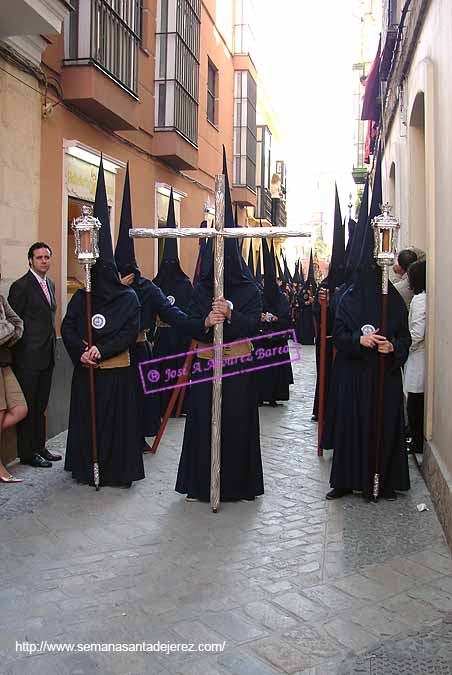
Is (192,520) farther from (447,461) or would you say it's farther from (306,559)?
(447,461)

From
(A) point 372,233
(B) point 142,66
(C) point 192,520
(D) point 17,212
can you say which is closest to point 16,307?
(D) point 17,212

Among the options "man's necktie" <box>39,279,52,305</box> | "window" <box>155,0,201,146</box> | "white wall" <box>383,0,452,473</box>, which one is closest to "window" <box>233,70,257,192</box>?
"window" <box>155,0,201,146</box>

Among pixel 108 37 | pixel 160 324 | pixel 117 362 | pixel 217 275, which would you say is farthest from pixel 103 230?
pixel 108 37

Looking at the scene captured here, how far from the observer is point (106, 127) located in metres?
9.80

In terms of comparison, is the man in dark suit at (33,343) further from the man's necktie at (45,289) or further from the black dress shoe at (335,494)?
the black dress shoe at (335,494)

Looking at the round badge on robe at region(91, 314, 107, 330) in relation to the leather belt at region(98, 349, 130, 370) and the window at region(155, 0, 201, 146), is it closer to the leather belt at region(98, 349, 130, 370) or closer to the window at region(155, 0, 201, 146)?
the leather belt at region(98, 349, 130, 370)

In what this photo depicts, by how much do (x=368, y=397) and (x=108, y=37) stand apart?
6.28 meters

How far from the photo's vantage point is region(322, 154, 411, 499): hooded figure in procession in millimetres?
5621

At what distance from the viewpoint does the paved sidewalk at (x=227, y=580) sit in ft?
10.9

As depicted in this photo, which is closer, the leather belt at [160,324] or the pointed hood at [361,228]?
the pointed hood at [361,228]

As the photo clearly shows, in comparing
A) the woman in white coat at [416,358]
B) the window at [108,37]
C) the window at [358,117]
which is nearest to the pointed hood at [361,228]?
the woman in white coat at [416,358]

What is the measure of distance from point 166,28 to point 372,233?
8.33 meters

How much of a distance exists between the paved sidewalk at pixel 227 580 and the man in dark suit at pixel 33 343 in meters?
0.58

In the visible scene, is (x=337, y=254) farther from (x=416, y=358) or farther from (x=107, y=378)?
(x=107, y=378)
